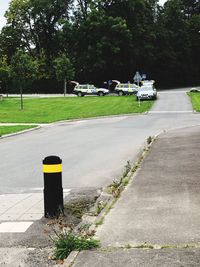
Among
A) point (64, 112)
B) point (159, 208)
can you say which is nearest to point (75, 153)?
point (159, 208)

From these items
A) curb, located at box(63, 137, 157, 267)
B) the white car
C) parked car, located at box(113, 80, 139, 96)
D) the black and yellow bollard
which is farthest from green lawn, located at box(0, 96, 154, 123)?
the black and yellow bollard

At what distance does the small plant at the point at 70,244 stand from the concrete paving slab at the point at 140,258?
15 centimetres

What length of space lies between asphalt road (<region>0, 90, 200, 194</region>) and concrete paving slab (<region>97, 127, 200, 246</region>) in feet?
3.98

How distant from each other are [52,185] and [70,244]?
1.80 m

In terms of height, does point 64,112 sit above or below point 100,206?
below

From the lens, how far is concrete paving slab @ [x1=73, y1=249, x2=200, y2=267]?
4863mm

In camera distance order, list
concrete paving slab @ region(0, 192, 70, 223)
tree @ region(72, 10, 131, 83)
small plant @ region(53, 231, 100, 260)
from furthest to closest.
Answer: tree @ region(72, 10, 131, 83), concrete paving slab @ region(0, 192, 70, 223), small plant @ region(53, 231, 100, 260)

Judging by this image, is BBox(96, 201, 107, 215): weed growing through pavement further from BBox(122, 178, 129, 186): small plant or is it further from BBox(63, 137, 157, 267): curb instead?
BBox(122, 178, 129, 186): small plant

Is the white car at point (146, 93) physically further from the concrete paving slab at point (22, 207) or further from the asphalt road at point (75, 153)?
the concrete paving slab at point (22, 207)

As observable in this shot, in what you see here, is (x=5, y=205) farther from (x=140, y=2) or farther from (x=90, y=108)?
(x=140, y=2)

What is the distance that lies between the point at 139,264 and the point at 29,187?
565cm

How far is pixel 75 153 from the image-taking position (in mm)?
15461

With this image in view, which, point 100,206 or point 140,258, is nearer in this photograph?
point 140,258

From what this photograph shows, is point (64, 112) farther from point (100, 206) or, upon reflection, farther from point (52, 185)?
point (52, 185)
